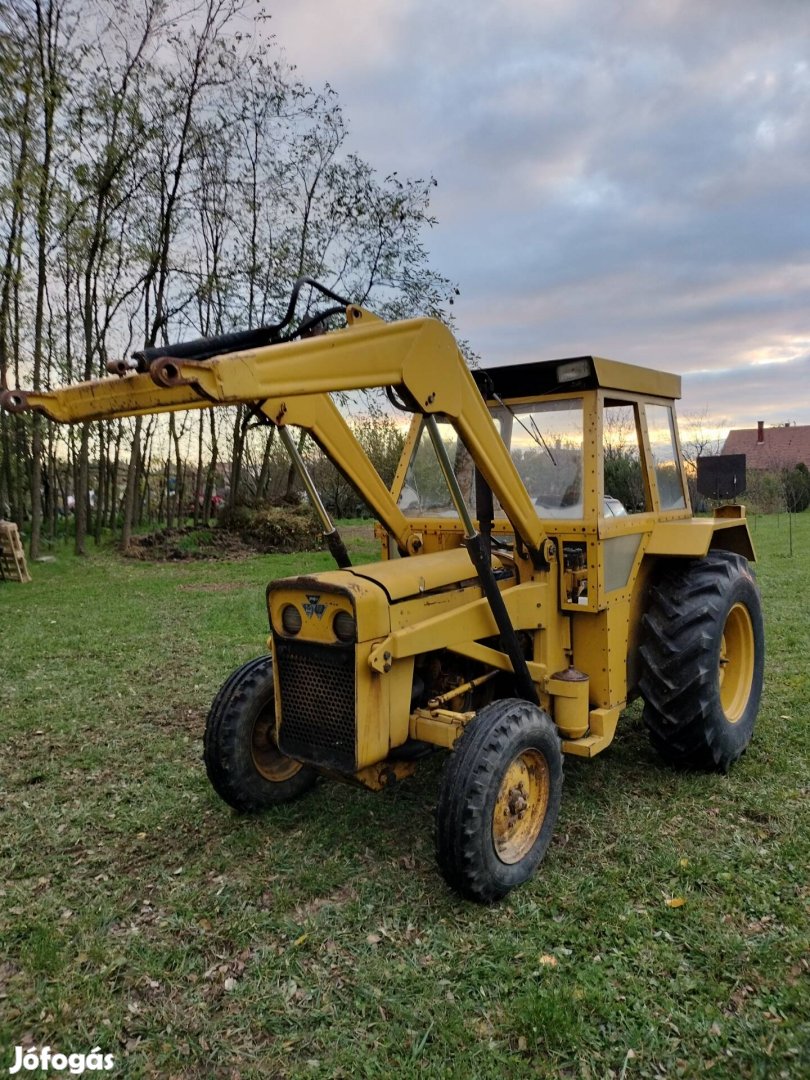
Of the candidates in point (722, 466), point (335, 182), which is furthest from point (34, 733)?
point (722, 466)

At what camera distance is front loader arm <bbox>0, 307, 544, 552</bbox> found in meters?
2.32

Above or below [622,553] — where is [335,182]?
above

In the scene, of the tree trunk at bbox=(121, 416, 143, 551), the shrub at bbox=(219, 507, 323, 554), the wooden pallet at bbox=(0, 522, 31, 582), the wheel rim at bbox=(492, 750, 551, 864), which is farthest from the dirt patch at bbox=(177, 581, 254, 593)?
the wheel rim at bbox=(492, 750, 551, 864)

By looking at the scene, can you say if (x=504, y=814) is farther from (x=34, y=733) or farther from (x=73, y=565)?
(x=73, y=565)

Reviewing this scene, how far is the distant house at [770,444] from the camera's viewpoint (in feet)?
137

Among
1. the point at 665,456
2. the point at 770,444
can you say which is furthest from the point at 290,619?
the point at 770,444

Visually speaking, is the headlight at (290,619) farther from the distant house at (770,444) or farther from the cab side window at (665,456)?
the distant house at (770,444)

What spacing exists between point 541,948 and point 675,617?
191 centimetres

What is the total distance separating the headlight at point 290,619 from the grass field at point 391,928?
105cm

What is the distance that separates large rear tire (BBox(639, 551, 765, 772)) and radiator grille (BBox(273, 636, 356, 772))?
1739mm

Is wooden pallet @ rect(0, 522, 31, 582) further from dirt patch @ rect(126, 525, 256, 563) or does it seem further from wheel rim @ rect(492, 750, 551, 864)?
wheel rim @ rect(492, 750, 551, 864)

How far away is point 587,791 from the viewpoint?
158 inches

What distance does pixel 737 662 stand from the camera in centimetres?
473

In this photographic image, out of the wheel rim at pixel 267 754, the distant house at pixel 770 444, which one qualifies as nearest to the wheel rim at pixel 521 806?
the wheel rim at pixel 267 754
